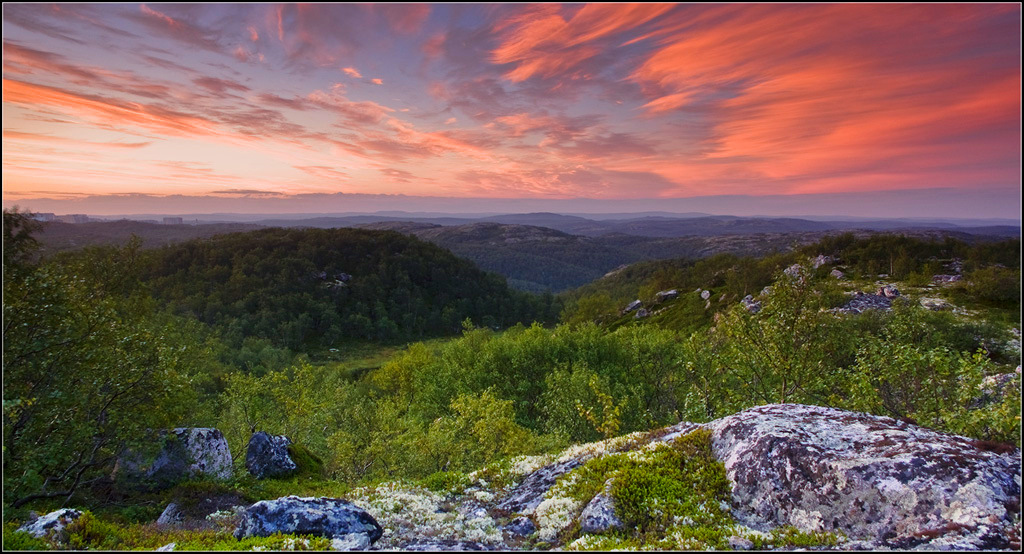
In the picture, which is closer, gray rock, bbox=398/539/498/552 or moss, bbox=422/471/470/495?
gray rock, bbox=398/539/498/552

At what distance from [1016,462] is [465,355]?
1922 inches

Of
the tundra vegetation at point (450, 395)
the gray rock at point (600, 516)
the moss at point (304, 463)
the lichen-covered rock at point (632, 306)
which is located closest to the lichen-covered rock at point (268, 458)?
the moss at point (304, 463)

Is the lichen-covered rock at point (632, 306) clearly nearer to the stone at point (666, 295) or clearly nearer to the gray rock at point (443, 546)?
the stone at point (666, 295)

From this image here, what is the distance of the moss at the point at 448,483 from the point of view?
1426 cm

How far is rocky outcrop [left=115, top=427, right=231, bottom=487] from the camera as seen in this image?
17078 millimetres

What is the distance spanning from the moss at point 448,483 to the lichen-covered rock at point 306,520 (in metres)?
3.66

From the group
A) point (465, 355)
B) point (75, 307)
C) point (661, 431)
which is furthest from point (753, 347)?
point (465, 355)

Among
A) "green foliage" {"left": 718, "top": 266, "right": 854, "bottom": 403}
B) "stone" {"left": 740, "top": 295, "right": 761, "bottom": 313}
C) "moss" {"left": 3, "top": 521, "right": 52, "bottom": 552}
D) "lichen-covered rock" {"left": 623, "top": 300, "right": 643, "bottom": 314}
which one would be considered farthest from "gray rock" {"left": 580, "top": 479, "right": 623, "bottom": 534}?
"lichen-covered rock" {"left": 623, "top": 300, "right": 643, "bottom": 314}

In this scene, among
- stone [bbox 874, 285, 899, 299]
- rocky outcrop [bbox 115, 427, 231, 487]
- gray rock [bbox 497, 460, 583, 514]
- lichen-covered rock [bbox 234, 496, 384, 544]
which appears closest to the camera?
lichen-covered rock [bbox 234, 496, 384, 544]

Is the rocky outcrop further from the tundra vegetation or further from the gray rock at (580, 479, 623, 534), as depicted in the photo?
the gray rock at (580, 479, 623, 534)

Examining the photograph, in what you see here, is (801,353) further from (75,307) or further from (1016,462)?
(75,307)

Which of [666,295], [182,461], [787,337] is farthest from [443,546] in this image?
[666,295]

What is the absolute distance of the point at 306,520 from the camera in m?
10.3

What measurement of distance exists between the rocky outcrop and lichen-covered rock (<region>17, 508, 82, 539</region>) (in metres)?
7.24
